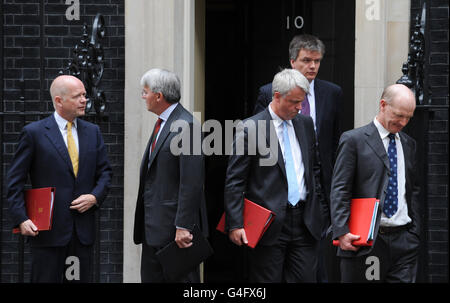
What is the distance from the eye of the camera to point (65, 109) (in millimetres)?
6297

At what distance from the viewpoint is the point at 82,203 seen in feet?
20.5

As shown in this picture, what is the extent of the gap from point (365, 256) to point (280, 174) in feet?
2.59

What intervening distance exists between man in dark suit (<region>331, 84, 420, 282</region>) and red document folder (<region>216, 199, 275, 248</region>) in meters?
0.44

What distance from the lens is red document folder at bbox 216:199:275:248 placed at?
593cm

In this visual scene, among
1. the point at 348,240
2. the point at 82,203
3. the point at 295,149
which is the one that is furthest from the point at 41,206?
the point at 348,240

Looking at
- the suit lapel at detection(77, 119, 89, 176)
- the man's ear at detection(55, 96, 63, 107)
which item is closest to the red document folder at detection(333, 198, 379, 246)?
the suit lapel at detection(77, 119, 89, 176)

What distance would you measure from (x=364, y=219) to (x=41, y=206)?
2186 mm

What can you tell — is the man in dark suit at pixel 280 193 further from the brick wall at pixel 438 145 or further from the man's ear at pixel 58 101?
the brick wall at pixel 438 145

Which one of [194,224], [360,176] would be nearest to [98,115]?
[194,224]

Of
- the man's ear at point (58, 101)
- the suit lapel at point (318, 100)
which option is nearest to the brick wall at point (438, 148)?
the suit lapel at point (318, 100)

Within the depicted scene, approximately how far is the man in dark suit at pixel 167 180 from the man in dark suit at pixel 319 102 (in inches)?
44.8

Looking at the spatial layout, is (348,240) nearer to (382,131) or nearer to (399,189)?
(399,189)

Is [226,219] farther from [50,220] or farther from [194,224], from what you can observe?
[50,220]

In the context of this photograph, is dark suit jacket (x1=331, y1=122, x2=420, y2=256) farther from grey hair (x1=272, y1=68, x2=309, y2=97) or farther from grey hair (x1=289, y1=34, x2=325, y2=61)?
grey hair (x1=289, y1=34, x2=325, y2=61)
